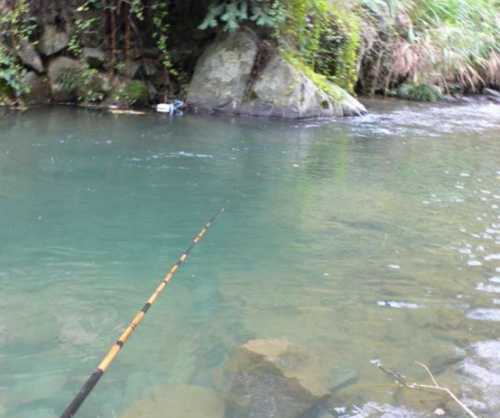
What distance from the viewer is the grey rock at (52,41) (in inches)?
419

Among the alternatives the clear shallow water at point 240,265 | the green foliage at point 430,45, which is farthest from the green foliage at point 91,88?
the green foliage at point 430,45

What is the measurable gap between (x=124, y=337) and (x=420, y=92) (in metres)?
11.8

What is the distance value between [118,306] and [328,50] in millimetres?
8887

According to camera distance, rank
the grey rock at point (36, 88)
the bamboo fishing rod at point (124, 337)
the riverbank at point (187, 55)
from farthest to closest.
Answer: the grey rock at point (36, 88)
the riverbank at point (187, 55)
the bamboo fishing rod at point (124, 337)

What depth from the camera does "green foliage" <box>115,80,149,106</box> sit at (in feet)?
34.6

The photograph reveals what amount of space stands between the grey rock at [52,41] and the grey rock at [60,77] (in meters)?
0.23

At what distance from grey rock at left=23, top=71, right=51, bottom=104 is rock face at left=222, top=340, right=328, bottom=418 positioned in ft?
27.1

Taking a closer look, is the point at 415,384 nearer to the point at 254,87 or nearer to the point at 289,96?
the point at 289,96

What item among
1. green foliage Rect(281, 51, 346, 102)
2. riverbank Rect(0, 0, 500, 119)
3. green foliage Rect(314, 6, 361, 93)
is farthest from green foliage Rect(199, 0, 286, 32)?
green foliage Rect(314, 6, 361, 93)

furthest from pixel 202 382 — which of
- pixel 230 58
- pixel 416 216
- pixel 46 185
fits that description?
pixel 230 58

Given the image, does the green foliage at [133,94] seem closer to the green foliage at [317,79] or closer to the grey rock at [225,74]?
the grey rock at [225,74]

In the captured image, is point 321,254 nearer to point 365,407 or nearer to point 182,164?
point 365,407

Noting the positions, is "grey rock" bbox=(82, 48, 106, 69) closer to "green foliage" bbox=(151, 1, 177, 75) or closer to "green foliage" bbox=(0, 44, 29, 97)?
"green foliage" bbox=(151, 1, 177, 75)

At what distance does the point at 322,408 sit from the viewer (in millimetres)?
2779
